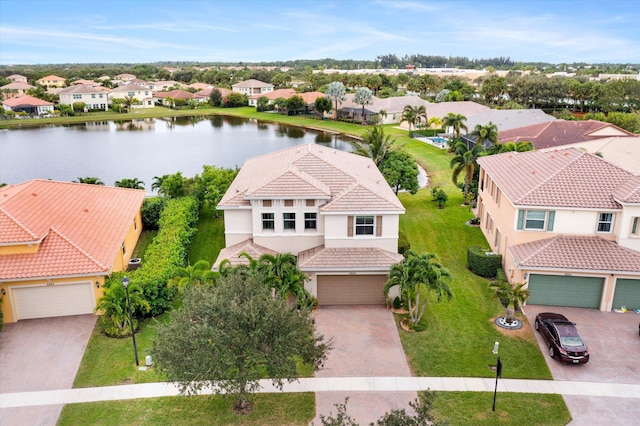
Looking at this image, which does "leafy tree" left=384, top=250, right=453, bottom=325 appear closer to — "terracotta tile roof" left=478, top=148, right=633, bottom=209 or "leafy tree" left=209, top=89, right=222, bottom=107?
"terracotta tile roof" left=478, top=148, right=633, bottom=209

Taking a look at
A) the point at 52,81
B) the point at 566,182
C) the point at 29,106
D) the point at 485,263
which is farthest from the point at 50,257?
the point at 52,81

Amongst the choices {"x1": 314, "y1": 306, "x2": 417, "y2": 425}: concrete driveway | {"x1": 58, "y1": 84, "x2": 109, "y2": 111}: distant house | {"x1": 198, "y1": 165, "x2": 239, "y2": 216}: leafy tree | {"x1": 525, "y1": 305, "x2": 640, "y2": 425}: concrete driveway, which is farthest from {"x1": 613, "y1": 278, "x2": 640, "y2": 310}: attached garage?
{"x1": 58, "y1": 84, "x2": 109, "y2": 111}: distant house

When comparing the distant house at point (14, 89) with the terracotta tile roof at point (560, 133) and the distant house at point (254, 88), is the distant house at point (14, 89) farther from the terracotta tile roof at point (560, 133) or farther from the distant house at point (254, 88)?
the terracotta tile roof at point (560, 133)

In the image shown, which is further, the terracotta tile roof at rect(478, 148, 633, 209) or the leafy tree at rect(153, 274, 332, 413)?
the terracotta tile roof at rect(478, 148, 633, 209)

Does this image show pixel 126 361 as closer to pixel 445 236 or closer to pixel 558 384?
pixel 558 384

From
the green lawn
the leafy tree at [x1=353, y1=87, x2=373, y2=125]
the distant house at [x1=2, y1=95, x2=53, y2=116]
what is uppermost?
the leafy tree at [x1=353, y1=87, x2=373, y2=125]

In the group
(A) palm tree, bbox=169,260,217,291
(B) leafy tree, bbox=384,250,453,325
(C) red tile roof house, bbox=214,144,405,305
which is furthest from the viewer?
(C) red tile roof house, bbox=214,144,405,305

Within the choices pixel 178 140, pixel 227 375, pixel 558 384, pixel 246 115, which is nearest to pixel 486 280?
pixel 558 384
